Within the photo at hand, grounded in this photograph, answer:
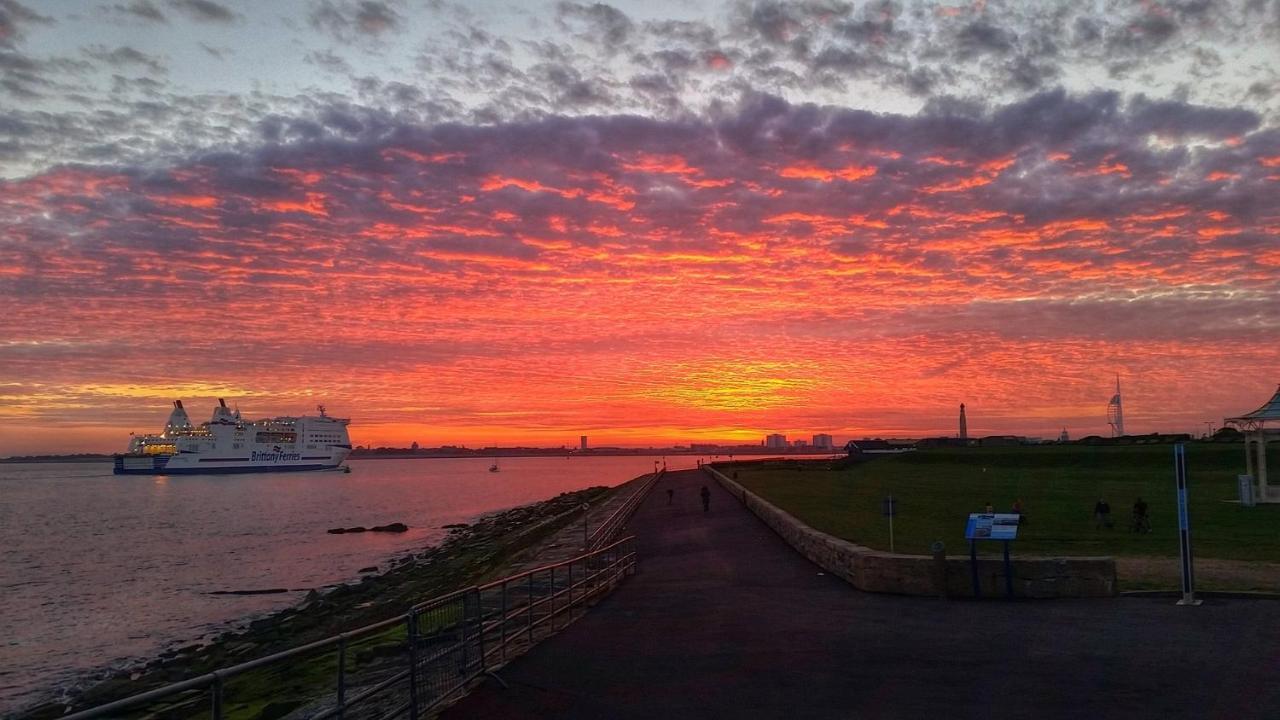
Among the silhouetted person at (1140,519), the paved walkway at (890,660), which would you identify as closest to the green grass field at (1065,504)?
the silhouetted person at (1140,519)

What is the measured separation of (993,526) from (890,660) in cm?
489

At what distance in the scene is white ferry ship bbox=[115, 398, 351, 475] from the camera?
168 metres

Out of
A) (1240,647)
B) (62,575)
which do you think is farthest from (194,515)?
(1240,647)

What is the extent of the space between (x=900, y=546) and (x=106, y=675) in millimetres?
18951

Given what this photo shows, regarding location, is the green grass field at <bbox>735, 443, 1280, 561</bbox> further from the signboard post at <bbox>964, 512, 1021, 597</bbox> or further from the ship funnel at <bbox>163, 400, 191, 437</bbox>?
the ship funnel at <bbox>163, 400, 191, 437</bbox>

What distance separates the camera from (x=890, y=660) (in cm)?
998

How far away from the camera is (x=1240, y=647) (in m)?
10.1

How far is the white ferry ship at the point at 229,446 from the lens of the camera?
168 meters

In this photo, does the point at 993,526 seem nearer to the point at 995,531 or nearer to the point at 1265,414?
the point at 995,531

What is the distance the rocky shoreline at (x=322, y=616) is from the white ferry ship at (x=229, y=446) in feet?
471

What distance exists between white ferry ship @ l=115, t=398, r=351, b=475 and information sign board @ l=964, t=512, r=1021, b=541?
17482 centimetres

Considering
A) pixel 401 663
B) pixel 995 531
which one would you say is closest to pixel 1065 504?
pixel 995 531

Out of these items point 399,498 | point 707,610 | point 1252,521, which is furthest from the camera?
point 399,498

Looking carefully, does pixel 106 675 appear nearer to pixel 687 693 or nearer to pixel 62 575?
pixel 687 693
